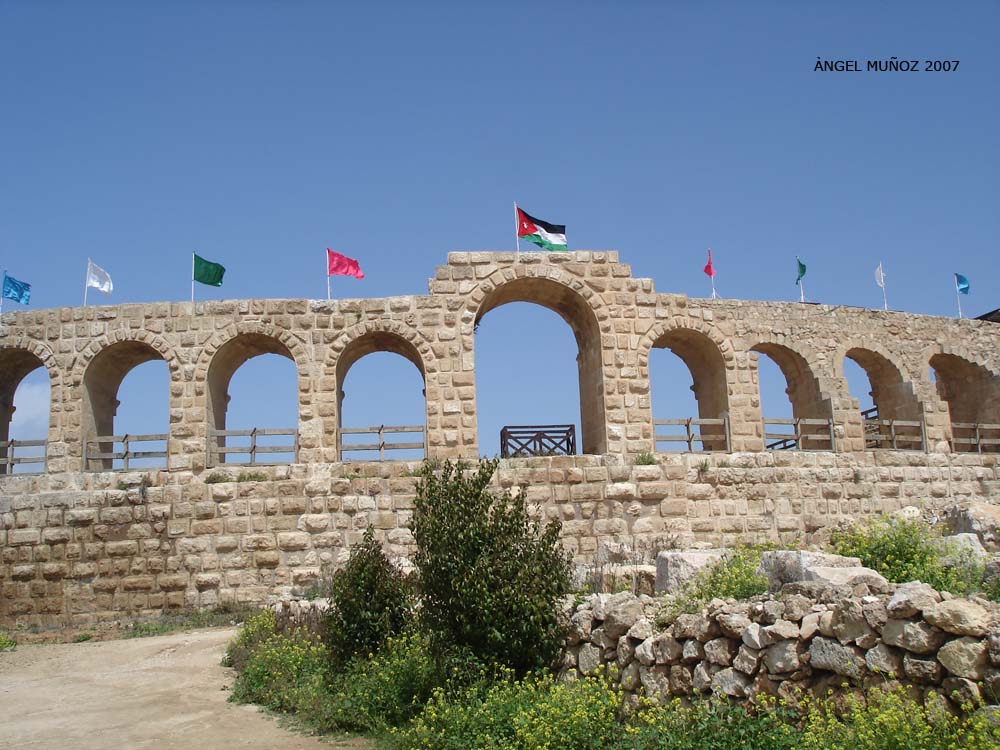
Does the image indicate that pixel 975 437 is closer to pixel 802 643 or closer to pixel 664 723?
pixel 802 643

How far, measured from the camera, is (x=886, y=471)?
18.5m

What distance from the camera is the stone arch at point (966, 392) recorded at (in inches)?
819

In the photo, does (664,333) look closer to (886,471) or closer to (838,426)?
(838,426)

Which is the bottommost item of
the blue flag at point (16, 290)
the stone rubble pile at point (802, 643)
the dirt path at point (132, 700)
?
the dirt path at point (132, 700)

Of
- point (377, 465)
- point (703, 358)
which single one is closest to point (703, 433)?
point (703, 358)

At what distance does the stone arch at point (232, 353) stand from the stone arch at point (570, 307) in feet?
10.9

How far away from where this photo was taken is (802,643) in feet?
23.3

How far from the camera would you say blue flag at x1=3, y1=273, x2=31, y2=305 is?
18.1 meters

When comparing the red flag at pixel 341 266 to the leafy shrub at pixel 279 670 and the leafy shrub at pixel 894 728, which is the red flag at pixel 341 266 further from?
the leafy shrub at pixel 894 728

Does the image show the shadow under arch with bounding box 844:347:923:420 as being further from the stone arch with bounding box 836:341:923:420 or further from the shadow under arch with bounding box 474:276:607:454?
the shadow under arch with bounding box 474:276:607:454

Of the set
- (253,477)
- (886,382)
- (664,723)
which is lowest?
(664,723)

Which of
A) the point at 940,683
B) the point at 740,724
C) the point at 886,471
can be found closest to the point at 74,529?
the point at 740,724

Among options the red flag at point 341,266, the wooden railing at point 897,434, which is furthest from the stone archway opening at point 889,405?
the red flag at point 341,266

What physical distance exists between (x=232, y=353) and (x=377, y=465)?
13.1ft
